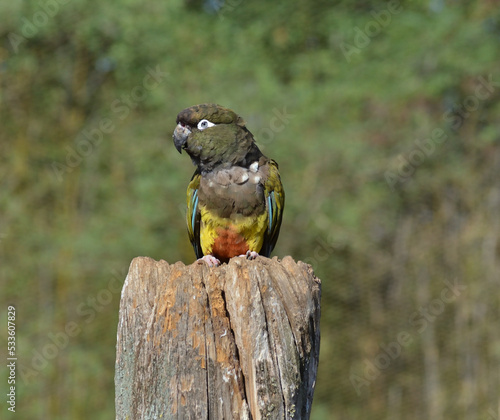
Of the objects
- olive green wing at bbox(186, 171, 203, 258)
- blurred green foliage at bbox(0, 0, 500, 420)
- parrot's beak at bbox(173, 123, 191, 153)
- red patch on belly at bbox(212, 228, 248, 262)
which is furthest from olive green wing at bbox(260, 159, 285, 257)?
blurred green foliage at bbox(0, 0, 500, 420)

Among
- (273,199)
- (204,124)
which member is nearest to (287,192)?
(273,199)

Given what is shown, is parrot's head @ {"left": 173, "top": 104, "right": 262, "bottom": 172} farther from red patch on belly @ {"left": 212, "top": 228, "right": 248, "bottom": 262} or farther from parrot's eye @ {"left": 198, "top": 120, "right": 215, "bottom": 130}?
red patch on belly @ {"left": 212, "top": 228, "right": 248, "bottom": 262}

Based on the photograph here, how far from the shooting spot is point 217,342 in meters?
2.21

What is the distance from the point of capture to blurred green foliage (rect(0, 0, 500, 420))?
6.30 m

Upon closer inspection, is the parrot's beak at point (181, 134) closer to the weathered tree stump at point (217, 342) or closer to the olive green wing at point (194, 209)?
the olive green wing at point (194, 209)

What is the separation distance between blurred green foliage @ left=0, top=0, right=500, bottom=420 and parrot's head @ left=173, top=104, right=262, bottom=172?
287 centimetres

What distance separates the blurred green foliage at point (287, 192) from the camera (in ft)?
20.7

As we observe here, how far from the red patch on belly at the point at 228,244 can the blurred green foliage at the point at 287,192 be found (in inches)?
104

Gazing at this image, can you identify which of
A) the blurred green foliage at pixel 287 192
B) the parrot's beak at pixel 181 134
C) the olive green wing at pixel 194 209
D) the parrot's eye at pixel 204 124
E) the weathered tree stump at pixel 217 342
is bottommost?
the weathered tree stump at pixel 217 342

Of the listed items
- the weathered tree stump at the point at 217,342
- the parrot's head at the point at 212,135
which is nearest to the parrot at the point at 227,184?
the parrot's head at the point at 212,135

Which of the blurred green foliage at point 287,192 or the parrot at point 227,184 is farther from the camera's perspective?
the blurred green foliage at point 287,192

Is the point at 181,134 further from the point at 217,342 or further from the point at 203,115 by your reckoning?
the point at 217,342

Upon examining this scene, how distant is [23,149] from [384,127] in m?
3.90

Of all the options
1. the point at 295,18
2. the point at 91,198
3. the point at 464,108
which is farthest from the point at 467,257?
the point at 91,198
